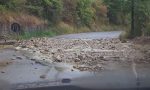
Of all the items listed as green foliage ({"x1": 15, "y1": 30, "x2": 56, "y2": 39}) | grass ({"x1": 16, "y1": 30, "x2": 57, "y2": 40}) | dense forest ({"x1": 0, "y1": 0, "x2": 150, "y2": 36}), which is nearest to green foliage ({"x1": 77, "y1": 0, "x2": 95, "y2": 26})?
dense forest ({"x1": 0, "y1": 0, "x2": 150, "y2": 36})

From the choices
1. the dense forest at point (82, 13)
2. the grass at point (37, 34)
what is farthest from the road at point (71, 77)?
the grass at point (37, 34)

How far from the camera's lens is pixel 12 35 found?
46.8m

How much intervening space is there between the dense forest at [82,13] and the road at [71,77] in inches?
803

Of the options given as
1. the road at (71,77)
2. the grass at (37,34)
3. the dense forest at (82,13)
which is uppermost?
the dense forest at (82,13)

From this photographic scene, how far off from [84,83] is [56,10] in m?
45.5

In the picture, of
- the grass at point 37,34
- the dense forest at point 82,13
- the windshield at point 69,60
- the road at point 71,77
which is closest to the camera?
the road at point 71,77

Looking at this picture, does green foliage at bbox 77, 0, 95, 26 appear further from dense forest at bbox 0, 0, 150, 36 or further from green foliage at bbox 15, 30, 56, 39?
green foliage at bbox 15, 30, 56, 39

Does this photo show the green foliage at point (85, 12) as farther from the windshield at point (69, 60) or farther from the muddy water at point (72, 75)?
the muddy water at point (72, 75)

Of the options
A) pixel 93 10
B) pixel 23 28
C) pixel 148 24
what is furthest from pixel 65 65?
pixel 93 10

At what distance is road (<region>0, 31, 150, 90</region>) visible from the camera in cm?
1545

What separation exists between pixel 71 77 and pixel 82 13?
5360cm

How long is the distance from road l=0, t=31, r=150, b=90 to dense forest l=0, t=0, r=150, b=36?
20.4 m

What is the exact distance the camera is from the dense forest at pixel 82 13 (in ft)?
140

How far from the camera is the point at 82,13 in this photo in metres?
70.9
